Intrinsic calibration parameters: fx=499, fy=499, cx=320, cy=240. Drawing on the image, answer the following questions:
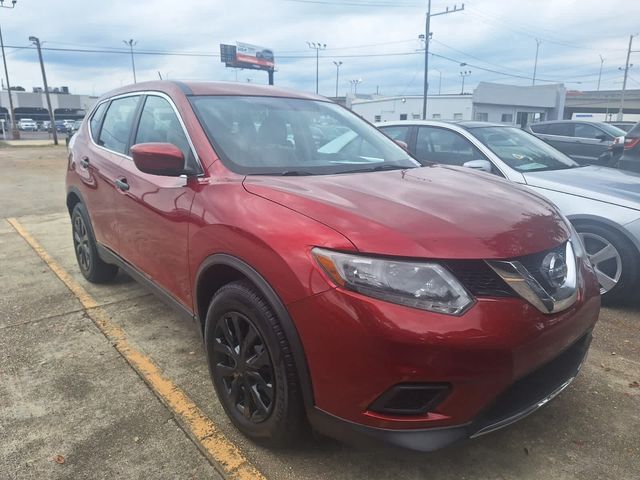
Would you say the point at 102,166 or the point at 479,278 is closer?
the point at 479,278

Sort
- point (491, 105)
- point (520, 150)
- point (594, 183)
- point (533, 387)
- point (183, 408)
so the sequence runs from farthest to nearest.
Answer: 1. point (491, 105)
2. point (520, 150)
3. point (594, 183)
4. point (183, 408)
5. point (533, 387)

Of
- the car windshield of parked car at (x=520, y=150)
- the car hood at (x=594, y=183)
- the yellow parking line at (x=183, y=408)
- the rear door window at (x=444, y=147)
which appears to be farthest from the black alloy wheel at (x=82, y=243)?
the car hood at (x=594, y=183)

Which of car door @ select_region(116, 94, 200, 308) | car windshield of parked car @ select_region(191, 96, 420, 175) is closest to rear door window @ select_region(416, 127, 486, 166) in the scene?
car windshield of parked car @ select_region(191, 96, 420, 175)

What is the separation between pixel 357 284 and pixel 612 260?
320 cm

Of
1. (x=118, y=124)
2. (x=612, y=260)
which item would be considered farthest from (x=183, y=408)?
(x=612, y=260)

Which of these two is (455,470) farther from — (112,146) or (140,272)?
(112,146)

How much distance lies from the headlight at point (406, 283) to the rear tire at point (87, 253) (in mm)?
3172

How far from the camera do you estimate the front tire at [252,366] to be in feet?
6.70

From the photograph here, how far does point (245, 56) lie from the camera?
55781 millimetres

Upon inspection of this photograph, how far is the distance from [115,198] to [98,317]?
1.00m

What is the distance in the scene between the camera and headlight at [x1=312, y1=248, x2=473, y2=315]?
179 cm

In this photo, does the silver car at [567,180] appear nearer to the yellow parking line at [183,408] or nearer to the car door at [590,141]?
the yellow parking line at [183,408]

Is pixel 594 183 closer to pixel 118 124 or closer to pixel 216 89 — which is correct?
pixel 216 89

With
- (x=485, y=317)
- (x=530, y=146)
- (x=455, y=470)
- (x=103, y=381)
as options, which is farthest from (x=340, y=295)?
(x=530, y=146)
